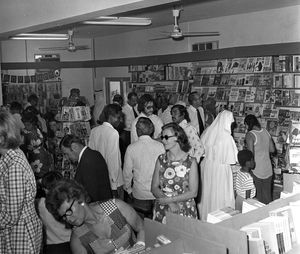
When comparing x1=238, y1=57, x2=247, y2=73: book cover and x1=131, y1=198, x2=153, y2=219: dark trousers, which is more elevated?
x1=238, y1=57, x2=247, y2=73: book cover

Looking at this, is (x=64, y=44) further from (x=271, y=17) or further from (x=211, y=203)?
(x=211, y=203)

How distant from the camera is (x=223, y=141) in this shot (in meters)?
5.60

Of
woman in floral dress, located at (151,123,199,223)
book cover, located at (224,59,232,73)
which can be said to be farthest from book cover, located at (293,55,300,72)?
woman in floral dress, located at (151,123,199,223)

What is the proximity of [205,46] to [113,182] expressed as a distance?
5.23 metres

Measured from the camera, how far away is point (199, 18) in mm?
10141

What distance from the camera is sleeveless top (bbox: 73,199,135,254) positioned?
306 cm

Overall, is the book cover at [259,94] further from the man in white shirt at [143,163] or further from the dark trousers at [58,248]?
the dark trousers at [58,248]

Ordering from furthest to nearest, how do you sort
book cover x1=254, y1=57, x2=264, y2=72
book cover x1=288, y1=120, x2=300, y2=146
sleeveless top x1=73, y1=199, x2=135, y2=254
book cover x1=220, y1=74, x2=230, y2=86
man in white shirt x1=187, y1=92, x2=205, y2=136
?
book cover x1=220, y1=74, x2=230, y2=86 < book cover x1=254, y1=57, x2=264, y2=72 < man in white shirt x1=187, y1=92, x2=205, y2=136 < book cover x1=288, y1=120, x2=300, y2=146 < sleeveless top x1=73, y1=199, x2=135, y2=254

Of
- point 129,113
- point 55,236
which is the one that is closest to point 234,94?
point 129,113

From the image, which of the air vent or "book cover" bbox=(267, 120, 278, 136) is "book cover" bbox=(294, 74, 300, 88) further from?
the air vent

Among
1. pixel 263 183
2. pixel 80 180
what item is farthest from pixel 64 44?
pixel 80 180

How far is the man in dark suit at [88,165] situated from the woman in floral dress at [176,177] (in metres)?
0.62

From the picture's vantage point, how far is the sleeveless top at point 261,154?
6.48 metres

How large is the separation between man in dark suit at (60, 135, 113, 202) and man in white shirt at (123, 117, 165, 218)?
0.55 meters
